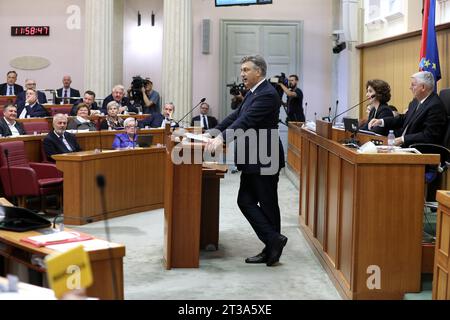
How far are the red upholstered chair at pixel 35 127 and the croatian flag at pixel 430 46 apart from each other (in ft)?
15.9

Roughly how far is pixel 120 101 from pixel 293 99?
3049 millimetres

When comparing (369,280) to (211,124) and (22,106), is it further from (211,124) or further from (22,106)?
(211,124)

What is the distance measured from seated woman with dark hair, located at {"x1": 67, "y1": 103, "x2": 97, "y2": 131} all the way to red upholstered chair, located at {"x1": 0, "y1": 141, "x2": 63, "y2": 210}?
1268mm

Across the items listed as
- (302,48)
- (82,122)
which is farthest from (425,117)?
(302,48)

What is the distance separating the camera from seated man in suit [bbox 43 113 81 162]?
822 centimetres

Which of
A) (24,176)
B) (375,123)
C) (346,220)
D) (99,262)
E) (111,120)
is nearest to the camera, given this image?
(99,262)

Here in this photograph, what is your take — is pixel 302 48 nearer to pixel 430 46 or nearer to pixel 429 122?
pixel 430 46

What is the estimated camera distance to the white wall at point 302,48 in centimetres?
1471

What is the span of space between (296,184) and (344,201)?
5.73 metres

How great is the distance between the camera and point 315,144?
6062mm

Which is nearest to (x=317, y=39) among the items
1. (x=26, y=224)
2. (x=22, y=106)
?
(x=22, y=106)

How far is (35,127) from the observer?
925cm

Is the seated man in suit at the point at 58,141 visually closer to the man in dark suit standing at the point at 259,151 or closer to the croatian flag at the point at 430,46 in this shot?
the man in dark suit standing at the point at 259,151

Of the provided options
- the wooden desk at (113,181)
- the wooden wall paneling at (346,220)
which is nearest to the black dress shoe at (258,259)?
the wooden wall paneling at (346,220)
